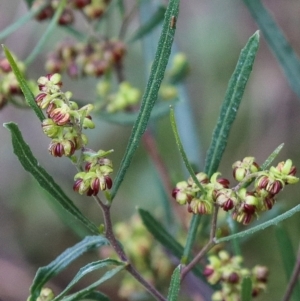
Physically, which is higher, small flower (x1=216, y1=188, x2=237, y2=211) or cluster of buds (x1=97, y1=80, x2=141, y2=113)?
cluster of buds (x1=97, y1=80, x2=141, y2=113)

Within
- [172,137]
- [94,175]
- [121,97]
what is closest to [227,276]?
[94,175]

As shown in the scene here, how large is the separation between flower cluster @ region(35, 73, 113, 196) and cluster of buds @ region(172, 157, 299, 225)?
0.12 metres

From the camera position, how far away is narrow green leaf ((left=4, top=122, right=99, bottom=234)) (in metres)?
0.62

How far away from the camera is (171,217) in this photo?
1.35 m

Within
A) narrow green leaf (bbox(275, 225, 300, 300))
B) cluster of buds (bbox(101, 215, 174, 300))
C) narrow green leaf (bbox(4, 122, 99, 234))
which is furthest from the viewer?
A: cluster of buds (bbox(101, 215, 174, 300))

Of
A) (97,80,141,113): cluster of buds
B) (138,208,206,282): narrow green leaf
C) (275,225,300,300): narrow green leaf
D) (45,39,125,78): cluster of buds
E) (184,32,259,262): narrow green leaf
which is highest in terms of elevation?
(45,39,125,78): cluster of buds

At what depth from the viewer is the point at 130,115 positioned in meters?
1.10

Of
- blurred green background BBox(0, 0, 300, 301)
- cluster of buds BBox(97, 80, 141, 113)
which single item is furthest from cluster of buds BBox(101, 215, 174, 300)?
blurred green background BBox(0, 0, 300, 301)

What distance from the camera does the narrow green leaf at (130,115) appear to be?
41.9 inches

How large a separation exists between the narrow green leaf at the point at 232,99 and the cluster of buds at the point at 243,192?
0.26 feet

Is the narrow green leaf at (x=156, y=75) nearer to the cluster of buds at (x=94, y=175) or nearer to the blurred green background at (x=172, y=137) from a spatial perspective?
the cluster of buds at (x=94, y=175)

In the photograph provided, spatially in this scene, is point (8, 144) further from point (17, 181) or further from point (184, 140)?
point (184, 140)

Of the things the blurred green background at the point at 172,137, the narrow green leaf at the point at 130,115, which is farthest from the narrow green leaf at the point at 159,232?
the blurred green background at the point at 172,137

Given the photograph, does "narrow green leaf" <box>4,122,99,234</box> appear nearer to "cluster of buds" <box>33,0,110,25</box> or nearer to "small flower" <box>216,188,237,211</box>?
"small flower" <box>216,188,237,211</box>
